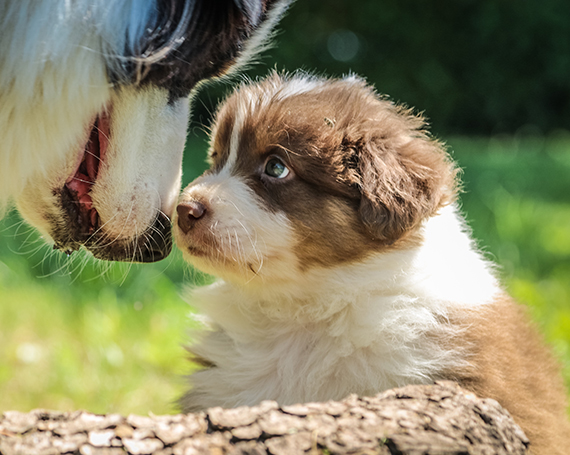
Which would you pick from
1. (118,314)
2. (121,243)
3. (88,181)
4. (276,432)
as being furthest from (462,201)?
(276,432)

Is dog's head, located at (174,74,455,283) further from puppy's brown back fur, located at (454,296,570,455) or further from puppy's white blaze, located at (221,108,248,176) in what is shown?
puppy's brown back fur, located at (454,296,570,455)

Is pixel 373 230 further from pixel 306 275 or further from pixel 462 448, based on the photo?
pixel 462 448

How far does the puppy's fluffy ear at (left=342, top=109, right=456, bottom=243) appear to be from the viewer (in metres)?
2.30

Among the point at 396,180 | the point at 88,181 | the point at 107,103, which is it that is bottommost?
the point at 88,181

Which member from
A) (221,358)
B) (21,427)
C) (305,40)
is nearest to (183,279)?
(221,358)

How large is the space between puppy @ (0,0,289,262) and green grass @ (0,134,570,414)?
43 cm

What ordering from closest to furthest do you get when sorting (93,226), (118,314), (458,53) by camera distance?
(93,226) → (118,314) → (458,53)

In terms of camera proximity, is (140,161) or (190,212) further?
(140,161)

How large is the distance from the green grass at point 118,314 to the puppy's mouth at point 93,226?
287 mm

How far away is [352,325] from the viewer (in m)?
2.41

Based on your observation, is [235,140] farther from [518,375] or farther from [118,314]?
[118,314]

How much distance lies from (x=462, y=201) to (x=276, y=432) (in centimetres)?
543

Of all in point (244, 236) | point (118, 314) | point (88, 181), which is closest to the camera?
point (244, 236)

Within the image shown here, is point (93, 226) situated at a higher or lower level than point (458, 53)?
lower
